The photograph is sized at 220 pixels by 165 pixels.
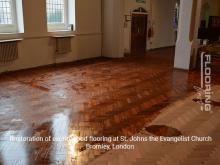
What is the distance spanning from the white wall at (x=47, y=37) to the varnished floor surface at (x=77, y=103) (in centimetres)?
38

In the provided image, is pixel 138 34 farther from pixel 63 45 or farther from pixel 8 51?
pixel 8 51

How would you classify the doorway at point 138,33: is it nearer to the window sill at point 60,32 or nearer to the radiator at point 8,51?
the window sill at point 60,32

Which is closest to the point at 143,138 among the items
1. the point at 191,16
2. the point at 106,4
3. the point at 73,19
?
the point at 191,16

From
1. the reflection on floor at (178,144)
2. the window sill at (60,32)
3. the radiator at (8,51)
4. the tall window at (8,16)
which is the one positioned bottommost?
the reflection on floor at (178,144)

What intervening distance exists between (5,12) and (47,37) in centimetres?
125

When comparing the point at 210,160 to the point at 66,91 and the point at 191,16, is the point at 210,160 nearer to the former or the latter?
the point at 66,91

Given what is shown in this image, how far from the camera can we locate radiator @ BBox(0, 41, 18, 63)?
5.96m

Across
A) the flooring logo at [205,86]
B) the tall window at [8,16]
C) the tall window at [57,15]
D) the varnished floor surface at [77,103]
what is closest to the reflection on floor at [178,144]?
the varnished floor surface at [77,103]

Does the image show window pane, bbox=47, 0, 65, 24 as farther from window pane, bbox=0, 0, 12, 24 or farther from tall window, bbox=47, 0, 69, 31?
window pane, bbox=0, 0, 12, 24

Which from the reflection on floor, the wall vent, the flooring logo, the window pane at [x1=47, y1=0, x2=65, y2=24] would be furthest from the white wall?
the reflection on floor

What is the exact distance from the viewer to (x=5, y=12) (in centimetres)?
622

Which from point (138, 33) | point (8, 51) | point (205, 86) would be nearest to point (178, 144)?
point (205, 86)

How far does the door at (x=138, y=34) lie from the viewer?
9.84m

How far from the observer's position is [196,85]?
5.47 m
